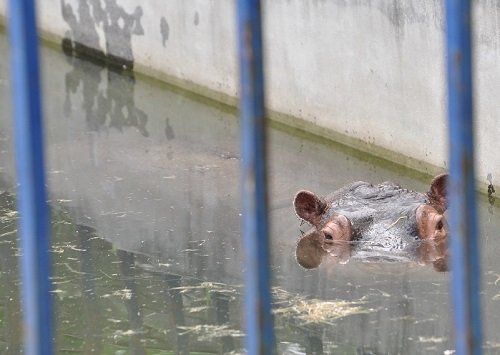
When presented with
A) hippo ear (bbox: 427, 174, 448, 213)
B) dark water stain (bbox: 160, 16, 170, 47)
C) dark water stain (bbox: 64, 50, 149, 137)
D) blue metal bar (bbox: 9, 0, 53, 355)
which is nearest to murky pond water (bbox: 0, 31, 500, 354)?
dark water stain (bbox: 64, 50, 149, 137)

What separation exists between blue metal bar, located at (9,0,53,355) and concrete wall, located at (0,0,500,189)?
516 centimetres

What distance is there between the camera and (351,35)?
769 centimetres

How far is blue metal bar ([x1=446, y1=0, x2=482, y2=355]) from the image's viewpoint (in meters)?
1.51

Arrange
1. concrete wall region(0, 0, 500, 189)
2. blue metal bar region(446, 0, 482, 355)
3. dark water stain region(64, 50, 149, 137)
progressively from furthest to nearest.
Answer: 1. dark water stain region(64, 50, 149, 137)
2. concrete wall region(0, 0, 500, 189)
3. blue metal bar region(446, 0, 482, 355)

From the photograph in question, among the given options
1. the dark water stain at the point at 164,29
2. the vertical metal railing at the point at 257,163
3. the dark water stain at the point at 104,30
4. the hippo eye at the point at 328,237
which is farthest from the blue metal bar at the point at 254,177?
the dark water stain at the point at 104,30

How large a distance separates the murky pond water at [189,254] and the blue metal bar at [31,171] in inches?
114

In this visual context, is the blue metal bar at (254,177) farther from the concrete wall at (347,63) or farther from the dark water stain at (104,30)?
the dark water stain at (104,30)

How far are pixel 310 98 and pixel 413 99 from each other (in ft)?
3.69

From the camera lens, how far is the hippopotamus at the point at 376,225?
5531 mm

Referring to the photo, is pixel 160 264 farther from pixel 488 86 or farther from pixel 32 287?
pixel 32 287

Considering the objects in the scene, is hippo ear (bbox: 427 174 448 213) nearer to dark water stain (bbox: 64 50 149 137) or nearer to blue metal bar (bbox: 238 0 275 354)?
dark water stain (bbox: 64 50 149 137)

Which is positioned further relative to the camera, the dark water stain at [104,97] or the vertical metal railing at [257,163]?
the dark water stain at [104,97]

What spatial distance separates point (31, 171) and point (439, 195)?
4.39 metres

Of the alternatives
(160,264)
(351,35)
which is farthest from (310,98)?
(160,264)
